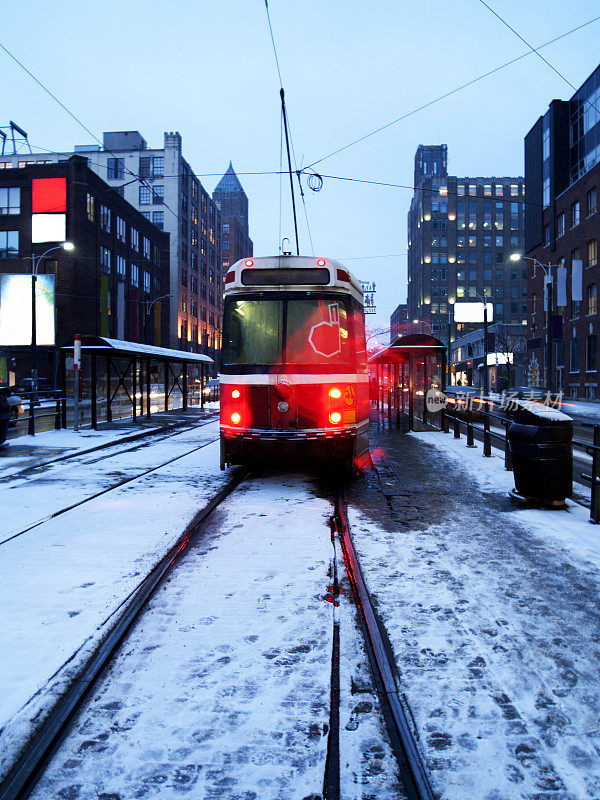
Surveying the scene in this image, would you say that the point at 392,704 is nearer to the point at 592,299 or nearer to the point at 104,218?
the point at 592,299

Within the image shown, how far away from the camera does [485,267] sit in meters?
107

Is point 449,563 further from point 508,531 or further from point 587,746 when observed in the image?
point 587,746

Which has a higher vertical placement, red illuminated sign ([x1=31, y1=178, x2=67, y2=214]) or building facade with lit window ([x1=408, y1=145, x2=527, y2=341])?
building facade with lit window ([x1=408, y1=145, x2=527, y2=341])

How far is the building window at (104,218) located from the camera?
5112 cm

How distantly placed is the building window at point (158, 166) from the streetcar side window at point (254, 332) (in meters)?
68.3

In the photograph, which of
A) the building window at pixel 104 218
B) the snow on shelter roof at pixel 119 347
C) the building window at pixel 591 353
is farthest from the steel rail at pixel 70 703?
the building window at pixel 104 218

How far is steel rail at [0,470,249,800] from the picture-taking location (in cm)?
242

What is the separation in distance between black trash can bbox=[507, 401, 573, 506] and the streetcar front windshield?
2.88m

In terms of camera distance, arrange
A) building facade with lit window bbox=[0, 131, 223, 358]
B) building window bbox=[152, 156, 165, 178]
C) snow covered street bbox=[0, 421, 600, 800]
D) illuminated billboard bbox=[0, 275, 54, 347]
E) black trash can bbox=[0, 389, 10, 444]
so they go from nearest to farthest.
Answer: snow covered street bbox=[0, 421, 600, 800] < black trash can bbox=[0, 389, 10, 444] < illuminated billboard bbox=[0, 275, 54, 347] < building facade with lit window bbox=[0, 131, 223, 358] < building window bbox=[152, 156, 165, 178]

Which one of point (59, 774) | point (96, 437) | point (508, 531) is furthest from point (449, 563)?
point (96, 437)

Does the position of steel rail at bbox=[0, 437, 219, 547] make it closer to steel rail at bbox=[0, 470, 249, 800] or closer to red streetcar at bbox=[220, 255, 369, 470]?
red streetcar at bbox=[220, 255, 369, 470]

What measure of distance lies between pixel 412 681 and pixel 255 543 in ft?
9.45

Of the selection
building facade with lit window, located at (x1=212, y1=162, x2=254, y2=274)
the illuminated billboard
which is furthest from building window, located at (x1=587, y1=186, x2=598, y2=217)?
building facade with lit window, located at (x1=212, y1=162, x2=254, y2=274)

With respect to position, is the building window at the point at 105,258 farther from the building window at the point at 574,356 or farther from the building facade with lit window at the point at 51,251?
the building window at the point at 574,356
